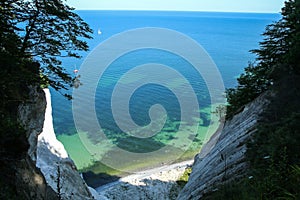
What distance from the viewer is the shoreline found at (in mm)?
27386

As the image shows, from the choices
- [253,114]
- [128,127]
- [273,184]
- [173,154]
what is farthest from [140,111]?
[273,184]

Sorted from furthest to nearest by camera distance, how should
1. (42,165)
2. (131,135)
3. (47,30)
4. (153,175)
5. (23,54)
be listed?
(131,135) < (153,175) < (42,165) < (47,30) < (23,54)

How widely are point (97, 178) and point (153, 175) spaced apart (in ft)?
18.9

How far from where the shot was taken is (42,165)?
58.3 feet

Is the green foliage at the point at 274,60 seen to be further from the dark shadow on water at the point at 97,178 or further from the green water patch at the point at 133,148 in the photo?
the green water patch at the point at 133,148

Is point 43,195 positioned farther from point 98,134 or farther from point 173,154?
point 98,134

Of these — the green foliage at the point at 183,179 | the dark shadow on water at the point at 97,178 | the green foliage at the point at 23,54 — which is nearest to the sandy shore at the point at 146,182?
the green foliage at the point at 183,179

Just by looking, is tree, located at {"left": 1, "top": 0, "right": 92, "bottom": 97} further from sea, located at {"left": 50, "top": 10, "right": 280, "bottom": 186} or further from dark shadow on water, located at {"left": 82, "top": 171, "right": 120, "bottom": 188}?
sea, located at {"left": 50, "top": 10, "right": 280, "bottom": 186}

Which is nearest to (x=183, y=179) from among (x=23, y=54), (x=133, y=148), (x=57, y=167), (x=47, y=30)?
(x=133, y=148)

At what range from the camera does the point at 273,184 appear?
5.70 m

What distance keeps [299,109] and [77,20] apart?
8965 mm

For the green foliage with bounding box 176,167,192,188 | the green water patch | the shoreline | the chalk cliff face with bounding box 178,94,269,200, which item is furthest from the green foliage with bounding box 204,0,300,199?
the green water patch

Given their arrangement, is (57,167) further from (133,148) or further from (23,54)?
(133,148)

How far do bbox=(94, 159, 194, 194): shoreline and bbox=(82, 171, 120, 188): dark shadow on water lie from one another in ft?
2.01
